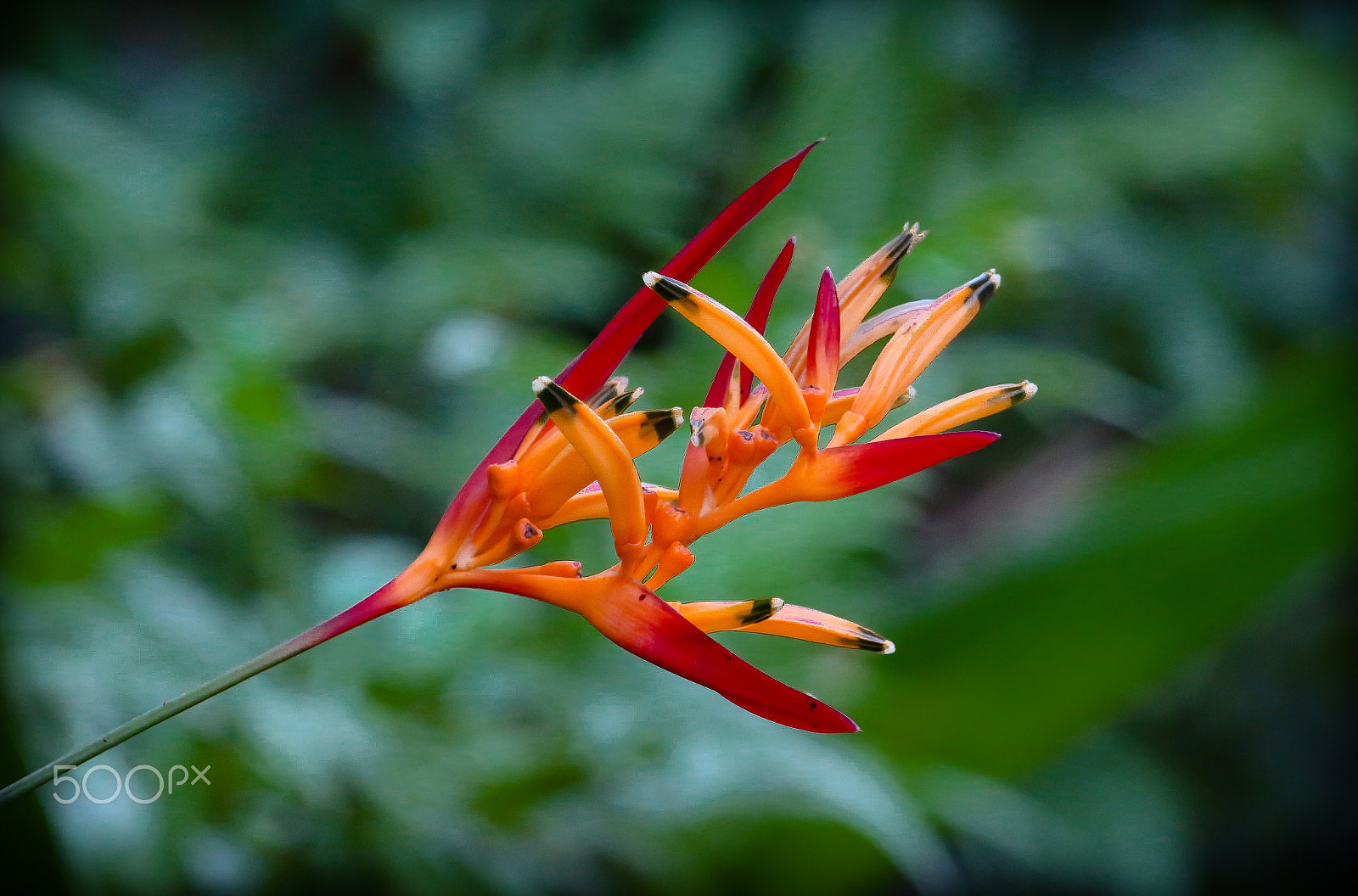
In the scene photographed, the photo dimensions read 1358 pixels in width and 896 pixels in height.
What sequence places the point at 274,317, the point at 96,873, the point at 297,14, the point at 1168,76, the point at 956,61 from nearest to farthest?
the point at 96,873 < the point at 274,317 < the point at 297,14 < the point at 956,61 < the point at 1168,76

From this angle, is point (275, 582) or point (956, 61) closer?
point (275, 582)

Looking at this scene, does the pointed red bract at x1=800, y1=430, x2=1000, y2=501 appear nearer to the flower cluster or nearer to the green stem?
the flower cluster

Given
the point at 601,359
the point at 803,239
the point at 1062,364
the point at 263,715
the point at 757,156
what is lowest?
the point at 601,359

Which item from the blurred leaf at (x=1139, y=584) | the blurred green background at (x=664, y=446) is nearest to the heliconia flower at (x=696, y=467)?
the blurred green background at (x=664, y=446)

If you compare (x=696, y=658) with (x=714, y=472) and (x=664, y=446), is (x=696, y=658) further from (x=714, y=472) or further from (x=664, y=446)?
(x=664, y=446)

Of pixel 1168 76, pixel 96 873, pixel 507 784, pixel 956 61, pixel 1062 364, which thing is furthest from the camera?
pixel 1168 76

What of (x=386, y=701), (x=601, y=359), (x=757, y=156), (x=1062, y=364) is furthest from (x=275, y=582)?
(x=757, y=156)

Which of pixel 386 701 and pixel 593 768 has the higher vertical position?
pixel 386 701

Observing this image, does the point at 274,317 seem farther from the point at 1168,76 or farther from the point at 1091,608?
the point at 1168,76

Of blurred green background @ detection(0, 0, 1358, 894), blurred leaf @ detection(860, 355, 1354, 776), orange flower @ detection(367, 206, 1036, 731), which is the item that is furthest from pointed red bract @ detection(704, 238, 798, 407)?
blurred leaf @ detection(860, 355, 1354, 776)
